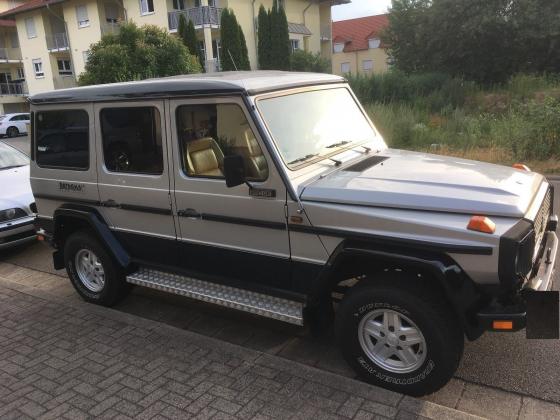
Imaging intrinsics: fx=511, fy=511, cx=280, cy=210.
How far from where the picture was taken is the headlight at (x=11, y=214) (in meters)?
6.51

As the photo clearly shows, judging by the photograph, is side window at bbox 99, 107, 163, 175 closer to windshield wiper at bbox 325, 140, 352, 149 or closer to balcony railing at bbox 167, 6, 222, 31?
windshield wiper at bbox 325, 140, 352, 149

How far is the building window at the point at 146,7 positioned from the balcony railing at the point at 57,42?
25.4 ft

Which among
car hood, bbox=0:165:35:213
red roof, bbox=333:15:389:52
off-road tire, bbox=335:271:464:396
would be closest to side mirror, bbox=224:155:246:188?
off-road tire, bbox=335:271:464:396

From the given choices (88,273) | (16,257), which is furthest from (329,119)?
(16,257)

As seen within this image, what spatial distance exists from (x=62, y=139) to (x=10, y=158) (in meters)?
3.99

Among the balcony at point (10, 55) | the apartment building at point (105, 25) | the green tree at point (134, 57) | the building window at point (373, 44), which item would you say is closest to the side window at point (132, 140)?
the green tree at point (134, 57)

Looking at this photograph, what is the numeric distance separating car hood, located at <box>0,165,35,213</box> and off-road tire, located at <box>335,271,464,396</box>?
5.12 meters

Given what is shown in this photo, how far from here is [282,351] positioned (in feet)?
12.7

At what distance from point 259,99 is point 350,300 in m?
1.48

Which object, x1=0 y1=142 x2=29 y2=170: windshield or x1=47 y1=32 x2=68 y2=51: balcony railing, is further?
x1=47 y1=32 x2=68 y2=51: balcony railing

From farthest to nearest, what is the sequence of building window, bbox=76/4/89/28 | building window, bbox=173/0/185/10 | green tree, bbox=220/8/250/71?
building window, bbox=76/4/89/28, building window, bbox=173/0/185/10, green tree, bbox=220/8/250/71

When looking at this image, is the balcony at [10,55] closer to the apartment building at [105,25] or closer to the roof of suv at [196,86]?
the apartment building at [105,25]

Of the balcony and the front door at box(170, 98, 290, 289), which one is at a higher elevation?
the balcony

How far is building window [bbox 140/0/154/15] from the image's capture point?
3183 cm
